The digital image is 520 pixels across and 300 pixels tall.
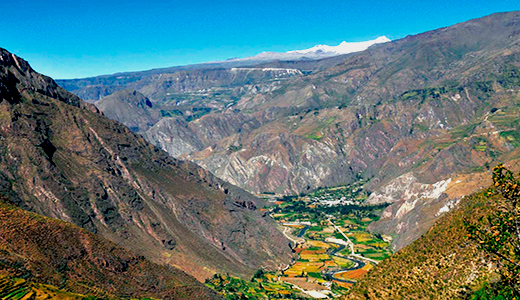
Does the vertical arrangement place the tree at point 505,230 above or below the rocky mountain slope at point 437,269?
above

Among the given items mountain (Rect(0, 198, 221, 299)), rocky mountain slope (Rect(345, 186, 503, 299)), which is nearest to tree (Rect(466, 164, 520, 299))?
rocky mountain slope (Rect(345, 186, 503, 299))

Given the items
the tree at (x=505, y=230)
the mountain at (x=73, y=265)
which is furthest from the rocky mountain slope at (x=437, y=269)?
the mountain at (x=73, y=265)

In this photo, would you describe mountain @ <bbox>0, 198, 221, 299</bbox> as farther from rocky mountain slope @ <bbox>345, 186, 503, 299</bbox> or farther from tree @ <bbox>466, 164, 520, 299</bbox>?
tree @ <bbox>466, 164, 520, 299</bbox>

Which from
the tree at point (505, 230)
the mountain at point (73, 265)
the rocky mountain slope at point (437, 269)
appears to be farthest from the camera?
the mountain at point (73, 265)

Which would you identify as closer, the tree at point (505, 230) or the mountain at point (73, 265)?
the tree at point (505, 230)

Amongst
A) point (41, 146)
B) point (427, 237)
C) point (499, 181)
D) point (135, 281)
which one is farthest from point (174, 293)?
point (499, 181)

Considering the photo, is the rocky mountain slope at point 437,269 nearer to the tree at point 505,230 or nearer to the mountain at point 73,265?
the tree at point 505,230

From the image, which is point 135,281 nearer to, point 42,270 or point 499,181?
point 42,270

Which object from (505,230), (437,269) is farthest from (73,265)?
(505,230)

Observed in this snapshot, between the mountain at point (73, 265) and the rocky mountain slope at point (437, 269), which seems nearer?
the rocky mountain slope at point (437, 269)

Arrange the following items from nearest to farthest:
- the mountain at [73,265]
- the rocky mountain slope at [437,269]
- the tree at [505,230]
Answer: the tree at [505,230] → the rocky mountain slope at [437,269] → the mountain at [73,265]
